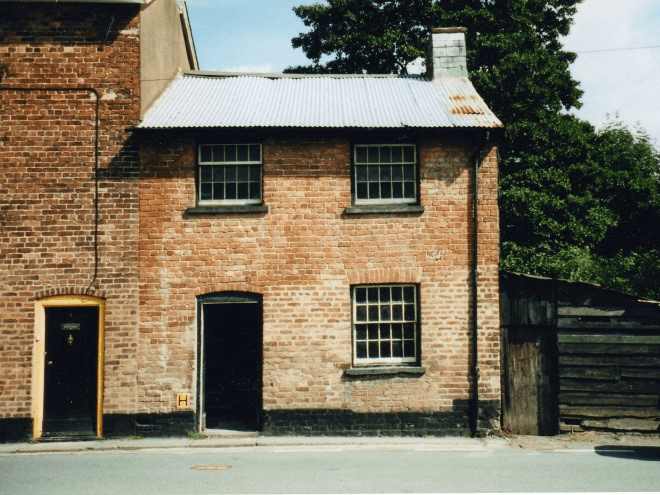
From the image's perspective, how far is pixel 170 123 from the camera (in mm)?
12586

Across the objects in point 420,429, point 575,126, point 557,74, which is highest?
point 557,74

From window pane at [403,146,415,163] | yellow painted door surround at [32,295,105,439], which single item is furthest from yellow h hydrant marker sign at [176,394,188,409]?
window pane at [403,146,415,163]

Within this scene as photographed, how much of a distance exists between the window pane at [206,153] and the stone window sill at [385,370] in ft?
16.3

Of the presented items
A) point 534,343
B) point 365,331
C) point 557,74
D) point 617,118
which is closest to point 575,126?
point 557,74

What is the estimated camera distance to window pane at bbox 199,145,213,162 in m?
12.9

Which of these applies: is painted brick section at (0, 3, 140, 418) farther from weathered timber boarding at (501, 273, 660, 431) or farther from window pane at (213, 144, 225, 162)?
weathered timber boarding at (501, 273, 660, 431)

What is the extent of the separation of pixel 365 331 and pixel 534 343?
3.36m

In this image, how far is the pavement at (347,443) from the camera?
1151cm

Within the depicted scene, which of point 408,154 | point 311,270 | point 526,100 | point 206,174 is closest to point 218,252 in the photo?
point 206,174

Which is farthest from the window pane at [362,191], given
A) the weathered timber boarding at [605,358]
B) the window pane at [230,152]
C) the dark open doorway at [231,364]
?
the weathered timber boarding at [605,358]

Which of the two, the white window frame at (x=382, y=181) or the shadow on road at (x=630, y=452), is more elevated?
the white window frame at (x=382, y=181)

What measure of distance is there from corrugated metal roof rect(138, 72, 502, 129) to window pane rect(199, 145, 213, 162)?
51 cm

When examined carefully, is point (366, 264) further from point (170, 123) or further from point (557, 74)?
point (557, 74)

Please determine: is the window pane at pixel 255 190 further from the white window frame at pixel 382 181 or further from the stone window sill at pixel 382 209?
the white window frame at pixel 382 181
